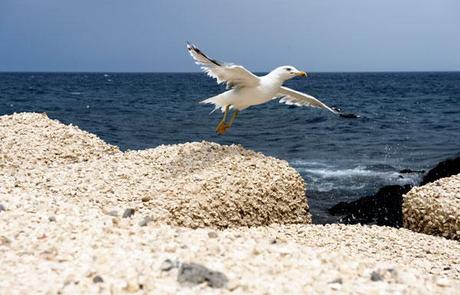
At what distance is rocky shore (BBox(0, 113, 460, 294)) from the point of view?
3.63 meters

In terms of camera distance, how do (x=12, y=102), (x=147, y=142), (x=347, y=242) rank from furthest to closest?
1. (x=12, y=102)
2. (x=147, y=142)
3. (x=347, y=242)

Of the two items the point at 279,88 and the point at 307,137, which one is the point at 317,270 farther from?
the point at 307,137

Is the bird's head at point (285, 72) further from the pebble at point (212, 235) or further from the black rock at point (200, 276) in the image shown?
the black rock at point (200, 276)

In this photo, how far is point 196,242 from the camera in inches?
168

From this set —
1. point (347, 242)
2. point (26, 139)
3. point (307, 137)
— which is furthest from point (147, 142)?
point (347, 242)

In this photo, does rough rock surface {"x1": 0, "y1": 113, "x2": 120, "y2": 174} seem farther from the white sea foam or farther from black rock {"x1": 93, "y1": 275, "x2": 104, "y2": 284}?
black rock {"x1": 93, "y1": 275, "x2": 104, "y2": 284}

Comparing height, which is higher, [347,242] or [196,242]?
[196,242]

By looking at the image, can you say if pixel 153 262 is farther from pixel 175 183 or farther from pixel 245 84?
pixel 245 84

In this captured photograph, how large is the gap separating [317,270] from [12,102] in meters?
37.7

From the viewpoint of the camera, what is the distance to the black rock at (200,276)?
354cm

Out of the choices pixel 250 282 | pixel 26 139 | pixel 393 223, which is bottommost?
pixel 393 223

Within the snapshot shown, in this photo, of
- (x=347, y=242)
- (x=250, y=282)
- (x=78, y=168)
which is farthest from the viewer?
(x=78, y=168)

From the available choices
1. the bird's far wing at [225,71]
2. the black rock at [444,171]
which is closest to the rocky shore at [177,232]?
the bird's far wing at [225,71]

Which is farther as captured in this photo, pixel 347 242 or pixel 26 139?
pixel 26 139
